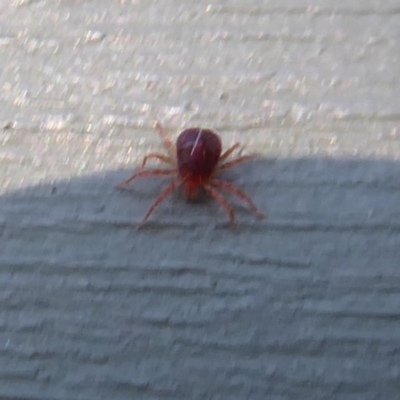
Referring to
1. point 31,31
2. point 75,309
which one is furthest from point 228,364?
point 31,31

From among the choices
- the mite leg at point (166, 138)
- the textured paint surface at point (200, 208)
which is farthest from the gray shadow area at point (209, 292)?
the mite leg at point (166, 138)

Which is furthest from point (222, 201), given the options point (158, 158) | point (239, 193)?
point (158, 158)

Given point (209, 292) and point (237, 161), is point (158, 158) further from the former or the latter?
point (209, 292)

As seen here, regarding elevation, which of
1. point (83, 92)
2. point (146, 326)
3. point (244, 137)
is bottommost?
point (146, 326)

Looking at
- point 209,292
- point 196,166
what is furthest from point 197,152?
point 209,292

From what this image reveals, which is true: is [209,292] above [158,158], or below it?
below

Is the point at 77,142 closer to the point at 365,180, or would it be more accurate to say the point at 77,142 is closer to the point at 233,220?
the point at 233,220

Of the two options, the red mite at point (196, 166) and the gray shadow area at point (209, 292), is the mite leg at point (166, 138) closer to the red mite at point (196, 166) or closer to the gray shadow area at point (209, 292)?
the red mite at point (196, 166)
